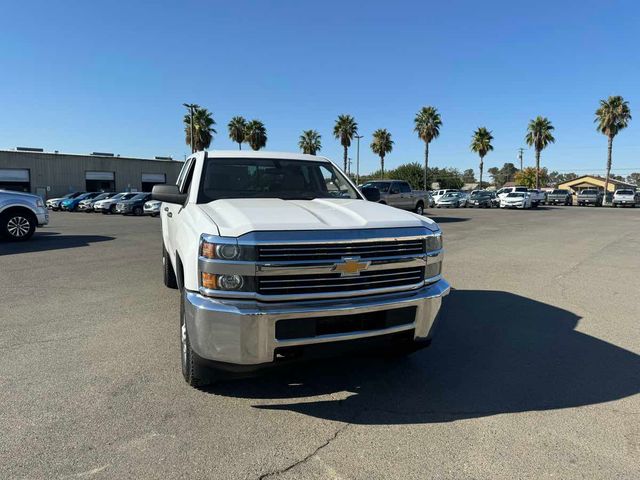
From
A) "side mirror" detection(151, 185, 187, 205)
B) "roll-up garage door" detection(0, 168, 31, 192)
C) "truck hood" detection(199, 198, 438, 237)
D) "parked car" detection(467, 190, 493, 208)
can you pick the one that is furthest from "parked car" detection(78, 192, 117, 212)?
"truck hood" detection(199, 198, 438, 237)

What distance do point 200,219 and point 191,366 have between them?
110cm

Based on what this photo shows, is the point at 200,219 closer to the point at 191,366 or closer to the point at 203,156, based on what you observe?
the point at 191,366

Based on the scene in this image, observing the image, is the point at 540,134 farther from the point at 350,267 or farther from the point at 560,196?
the point at 350,267

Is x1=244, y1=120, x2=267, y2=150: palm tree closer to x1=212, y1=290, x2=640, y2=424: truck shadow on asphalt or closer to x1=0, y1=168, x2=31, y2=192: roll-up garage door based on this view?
x1=0, y1=168, x2=31, y2=192: roll-up garage door

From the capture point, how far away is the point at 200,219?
3.29 metres

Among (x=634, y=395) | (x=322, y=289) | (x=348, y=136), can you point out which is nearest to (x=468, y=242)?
(x=634, y=395)

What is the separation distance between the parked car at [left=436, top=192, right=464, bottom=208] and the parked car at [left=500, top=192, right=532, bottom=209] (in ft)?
13.7

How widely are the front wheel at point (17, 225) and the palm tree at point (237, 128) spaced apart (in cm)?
4145

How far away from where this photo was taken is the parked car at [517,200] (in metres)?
33.9

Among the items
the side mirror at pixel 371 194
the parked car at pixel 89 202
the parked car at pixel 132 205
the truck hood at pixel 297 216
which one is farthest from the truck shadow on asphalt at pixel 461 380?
the parked car at pixel 89 202

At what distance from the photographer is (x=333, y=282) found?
3.04 meters

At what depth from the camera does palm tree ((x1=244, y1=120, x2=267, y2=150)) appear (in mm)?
51906

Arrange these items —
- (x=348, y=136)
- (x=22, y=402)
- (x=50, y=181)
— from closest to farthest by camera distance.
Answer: (x=22, y=402)
(x=50, y=181)
(x=348, y=136)

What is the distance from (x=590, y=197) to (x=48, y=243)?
148ft
